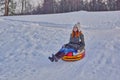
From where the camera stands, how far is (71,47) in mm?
13266

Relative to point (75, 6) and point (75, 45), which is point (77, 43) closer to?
point (75, 45)

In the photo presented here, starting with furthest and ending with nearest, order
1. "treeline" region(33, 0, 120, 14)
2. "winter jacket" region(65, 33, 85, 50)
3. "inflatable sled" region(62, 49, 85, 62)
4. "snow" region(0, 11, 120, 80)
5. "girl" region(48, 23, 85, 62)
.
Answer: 1. "treeline" region(33, 0, 120, 14)
2. "winter jacket" region(65, 33, 85, 50)
3. "girl" region(48, 23, 85, 62)
4. "inflatable sled" region(62, 49, 85, 62)
5. "snow" region(0, 11, 120, 80)

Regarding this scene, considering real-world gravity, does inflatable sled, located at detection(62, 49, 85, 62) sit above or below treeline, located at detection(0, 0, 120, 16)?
below

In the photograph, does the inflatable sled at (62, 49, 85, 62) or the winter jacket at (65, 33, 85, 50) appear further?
the winter jacket at (65, 33, 85, 50)

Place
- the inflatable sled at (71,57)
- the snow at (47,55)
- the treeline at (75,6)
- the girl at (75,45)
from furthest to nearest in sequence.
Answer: the treeline at (75,6) → the girl at (75,45) → the inflatable sled at (71,57) → the snow at (47,55)

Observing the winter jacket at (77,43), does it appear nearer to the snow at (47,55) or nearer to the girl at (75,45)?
the girl at (75,45)

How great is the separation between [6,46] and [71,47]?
11.4 feet

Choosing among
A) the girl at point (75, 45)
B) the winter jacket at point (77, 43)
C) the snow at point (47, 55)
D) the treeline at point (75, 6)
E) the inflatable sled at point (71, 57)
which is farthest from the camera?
the treeline at point (75, 6)

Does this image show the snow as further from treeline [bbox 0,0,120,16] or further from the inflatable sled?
treeline [bbox 0,0,120,16]

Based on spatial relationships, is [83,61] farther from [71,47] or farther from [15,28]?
[15,28]

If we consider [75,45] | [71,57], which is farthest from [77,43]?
[71,57]

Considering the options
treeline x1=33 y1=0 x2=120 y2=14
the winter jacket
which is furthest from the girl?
treeline x1=33 y1=0 x2=120 y2=14

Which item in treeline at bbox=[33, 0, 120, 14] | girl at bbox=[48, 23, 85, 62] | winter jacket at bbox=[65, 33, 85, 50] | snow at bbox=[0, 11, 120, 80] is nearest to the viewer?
snow at bbox=[0, 11, 120, 80]

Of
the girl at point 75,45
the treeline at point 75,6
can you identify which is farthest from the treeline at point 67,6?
the girl at point 75,45
